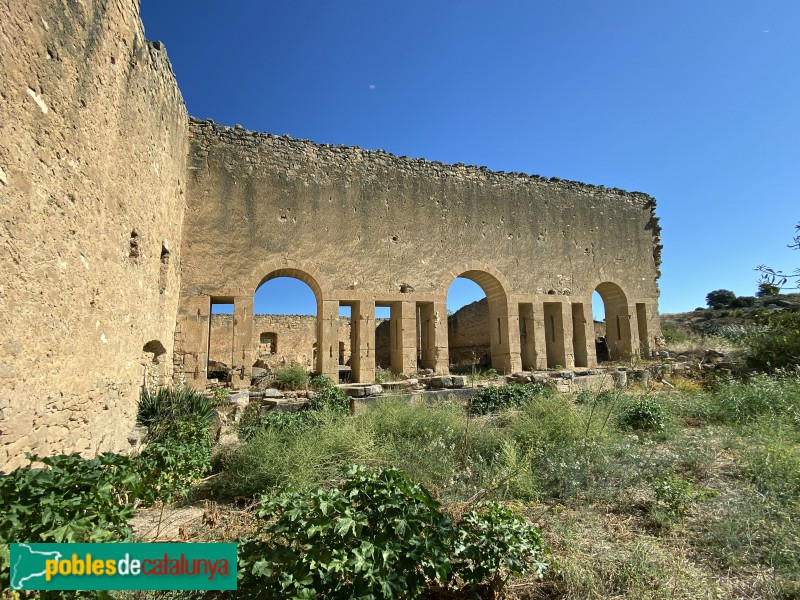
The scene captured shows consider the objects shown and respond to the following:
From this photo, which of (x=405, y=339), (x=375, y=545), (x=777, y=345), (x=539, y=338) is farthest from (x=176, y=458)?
(x=777, y=345)

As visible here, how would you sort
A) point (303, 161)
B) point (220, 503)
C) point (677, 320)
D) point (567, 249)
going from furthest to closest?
point (677, 320) → point (567, 249) → point (303, 161) → point (220, 503)

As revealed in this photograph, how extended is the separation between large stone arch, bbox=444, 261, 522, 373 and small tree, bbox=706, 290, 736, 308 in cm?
2907

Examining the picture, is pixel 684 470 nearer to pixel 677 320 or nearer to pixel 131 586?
pixel 131 586

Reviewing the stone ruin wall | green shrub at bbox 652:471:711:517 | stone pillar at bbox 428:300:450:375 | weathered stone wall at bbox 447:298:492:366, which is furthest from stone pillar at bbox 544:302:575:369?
green shrub at bbox 652:471:711:517

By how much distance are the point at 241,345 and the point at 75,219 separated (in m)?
5.04

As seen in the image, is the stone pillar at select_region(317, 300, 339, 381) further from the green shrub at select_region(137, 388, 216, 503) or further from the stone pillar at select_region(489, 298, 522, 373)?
the stone pillar at select_region(489, 298, 522, 373)

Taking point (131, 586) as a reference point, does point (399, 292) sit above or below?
above

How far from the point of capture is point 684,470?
479 centimetres

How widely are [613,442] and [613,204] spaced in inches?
431

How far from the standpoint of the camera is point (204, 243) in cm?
930

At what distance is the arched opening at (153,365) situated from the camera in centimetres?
693

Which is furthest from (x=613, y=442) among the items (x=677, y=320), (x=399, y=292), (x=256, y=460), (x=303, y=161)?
(x=677, y=320)

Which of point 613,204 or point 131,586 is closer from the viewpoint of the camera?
point 131,586

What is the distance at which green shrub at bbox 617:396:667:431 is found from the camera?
21.3ft
